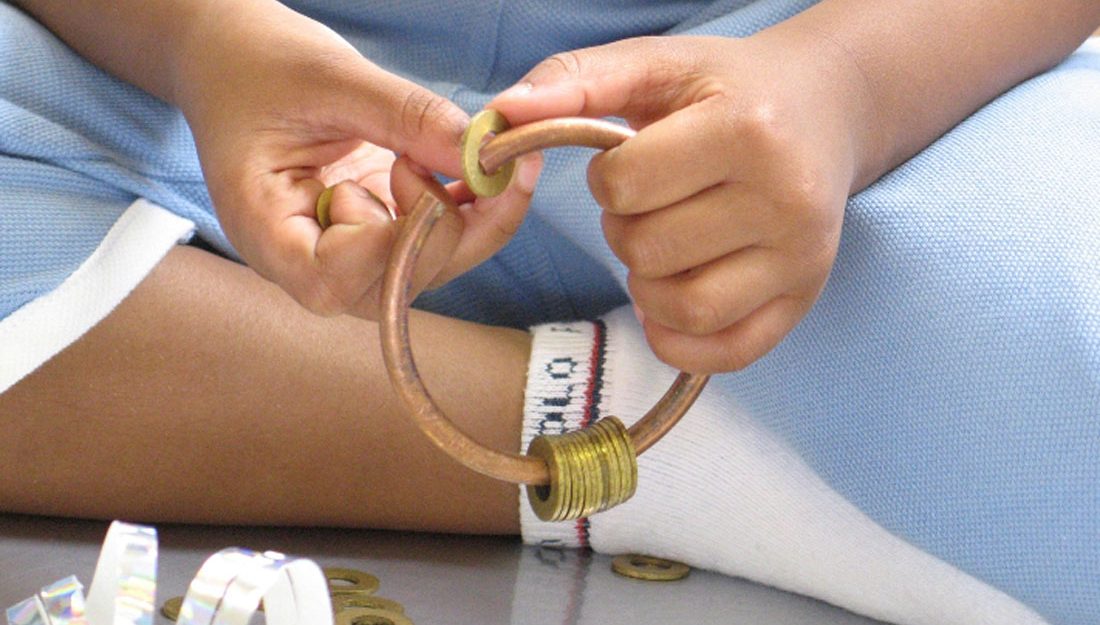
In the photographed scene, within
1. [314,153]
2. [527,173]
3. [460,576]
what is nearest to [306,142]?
[314,153]

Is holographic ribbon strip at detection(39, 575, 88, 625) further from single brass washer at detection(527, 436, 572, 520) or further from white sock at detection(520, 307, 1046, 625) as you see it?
white sock at detection(520, 307, 1046, 625)

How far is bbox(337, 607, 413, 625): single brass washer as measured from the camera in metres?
0.53

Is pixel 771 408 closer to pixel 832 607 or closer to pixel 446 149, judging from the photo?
pixel 832 607

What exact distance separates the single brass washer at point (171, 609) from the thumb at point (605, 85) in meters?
0.24

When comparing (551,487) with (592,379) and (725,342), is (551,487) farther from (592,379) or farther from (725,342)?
(592,379)

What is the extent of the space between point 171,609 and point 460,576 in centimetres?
14

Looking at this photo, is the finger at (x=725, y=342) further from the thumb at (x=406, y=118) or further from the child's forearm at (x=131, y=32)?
the child's forearm at (x=131, y=32)

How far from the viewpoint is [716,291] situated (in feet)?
1.51

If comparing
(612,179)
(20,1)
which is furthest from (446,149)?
(20,1)

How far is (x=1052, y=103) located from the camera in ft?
2.04

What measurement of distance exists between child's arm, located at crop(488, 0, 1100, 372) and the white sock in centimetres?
15

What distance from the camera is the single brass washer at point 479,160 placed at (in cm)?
40

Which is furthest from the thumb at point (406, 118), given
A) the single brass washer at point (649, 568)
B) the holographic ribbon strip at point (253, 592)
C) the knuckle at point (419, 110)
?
the single brass washer at point (649, 568)

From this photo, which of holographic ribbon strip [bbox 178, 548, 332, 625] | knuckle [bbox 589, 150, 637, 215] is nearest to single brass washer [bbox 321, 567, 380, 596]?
holographic ribbon strip [bbox 178, 548, 332, 625]
